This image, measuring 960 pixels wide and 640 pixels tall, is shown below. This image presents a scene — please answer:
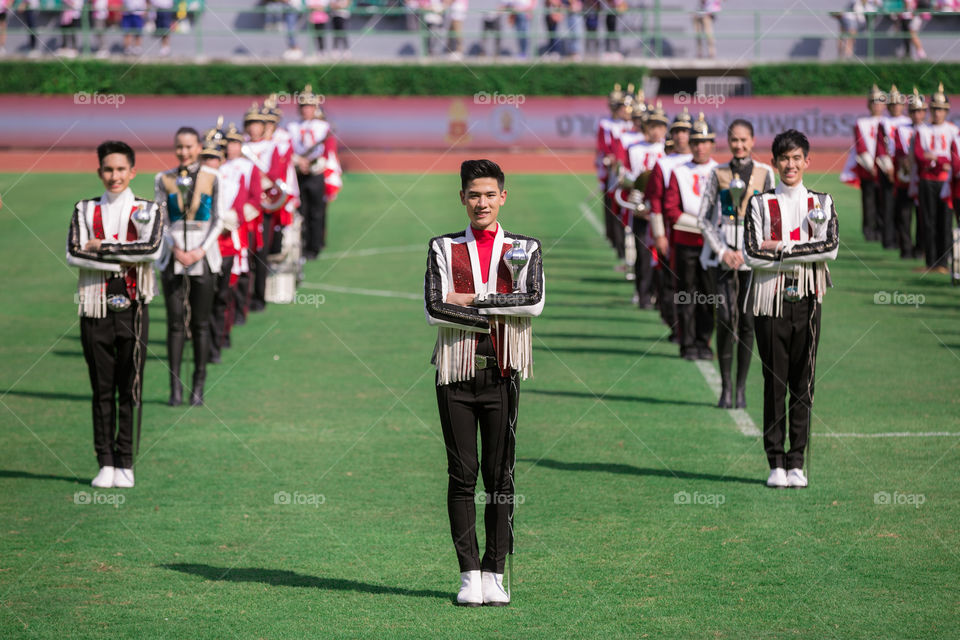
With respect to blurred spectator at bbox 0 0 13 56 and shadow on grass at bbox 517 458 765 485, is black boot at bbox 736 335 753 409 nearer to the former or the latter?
shadow on grass at bbox 517 458 765 485

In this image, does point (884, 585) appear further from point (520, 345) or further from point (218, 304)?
point (218, 304)

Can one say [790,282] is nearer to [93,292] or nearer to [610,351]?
[93,292]

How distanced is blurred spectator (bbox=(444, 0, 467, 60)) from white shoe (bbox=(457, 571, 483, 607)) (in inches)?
1389

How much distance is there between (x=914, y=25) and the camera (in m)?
41.0

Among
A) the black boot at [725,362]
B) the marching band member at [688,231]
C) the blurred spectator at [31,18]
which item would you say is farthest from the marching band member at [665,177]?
the blurred spectator at [31,18]

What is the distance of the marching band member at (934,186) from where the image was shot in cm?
2055

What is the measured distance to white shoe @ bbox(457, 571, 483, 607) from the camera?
24.1ft

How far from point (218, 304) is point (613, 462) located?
5627mm

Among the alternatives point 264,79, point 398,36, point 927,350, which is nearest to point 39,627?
point 927,350

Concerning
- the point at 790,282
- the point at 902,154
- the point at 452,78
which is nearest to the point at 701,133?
the point at 790,282

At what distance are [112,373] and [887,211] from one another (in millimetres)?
16398

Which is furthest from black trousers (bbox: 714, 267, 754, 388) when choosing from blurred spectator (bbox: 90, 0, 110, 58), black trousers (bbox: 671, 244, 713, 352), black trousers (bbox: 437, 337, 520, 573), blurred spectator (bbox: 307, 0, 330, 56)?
blurred spectator (bbox: 90, 0, 110, 58)

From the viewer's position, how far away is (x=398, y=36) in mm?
43188

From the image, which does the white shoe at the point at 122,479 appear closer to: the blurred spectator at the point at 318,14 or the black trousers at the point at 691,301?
the black trousers at the point at 691,301
